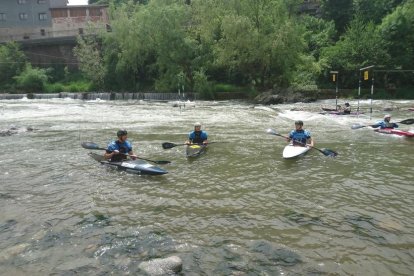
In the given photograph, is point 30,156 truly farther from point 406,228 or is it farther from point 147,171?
point 406,228

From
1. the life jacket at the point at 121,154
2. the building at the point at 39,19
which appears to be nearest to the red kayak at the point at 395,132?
the life jacket at the point at 121,154

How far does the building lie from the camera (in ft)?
179

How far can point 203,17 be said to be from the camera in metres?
33.9

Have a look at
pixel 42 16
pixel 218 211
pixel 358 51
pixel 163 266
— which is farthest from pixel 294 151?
pixel 42 16

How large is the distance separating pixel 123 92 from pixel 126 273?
3415 cm

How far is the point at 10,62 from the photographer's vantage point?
145 feet

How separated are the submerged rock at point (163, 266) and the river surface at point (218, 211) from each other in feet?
0.53

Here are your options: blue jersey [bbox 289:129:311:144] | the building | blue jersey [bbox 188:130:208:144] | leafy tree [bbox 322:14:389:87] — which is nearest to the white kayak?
blue jersey [bbox 289:129:311:144]

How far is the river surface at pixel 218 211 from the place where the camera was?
532 centimetres

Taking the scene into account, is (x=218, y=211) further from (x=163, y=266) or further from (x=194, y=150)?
(x=194, y=150)

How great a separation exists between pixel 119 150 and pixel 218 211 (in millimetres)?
4410

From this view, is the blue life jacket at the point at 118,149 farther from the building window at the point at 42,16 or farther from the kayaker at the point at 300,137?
the building window at the point at 42,16

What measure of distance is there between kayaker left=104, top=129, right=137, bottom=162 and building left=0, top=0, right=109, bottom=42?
48.5 metres

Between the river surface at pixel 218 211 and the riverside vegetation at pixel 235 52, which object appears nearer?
the river surface at pixel 218 211
